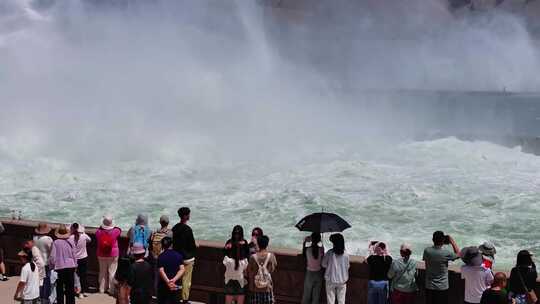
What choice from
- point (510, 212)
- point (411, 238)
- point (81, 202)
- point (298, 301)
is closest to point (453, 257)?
point (298, 301)

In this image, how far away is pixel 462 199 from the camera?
17.7m

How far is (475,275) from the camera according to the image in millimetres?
6066

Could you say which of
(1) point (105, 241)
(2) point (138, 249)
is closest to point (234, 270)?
(2) point (138, 249)

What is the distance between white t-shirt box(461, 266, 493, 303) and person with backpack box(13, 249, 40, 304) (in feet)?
13.7

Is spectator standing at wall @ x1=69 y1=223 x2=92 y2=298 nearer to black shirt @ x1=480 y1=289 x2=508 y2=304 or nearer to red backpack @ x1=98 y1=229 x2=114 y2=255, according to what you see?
red backpack @ x1=98 y1=229 x2=114 y2=255

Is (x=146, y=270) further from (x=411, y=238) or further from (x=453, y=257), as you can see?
(x=411, y=238)

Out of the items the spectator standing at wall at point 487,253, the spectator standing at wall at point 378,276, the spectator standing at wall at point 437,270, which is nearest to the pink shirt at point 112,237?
the spectator standing at wall at point 378,276

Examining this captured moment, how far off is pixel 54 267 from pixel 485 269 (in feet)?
14.3

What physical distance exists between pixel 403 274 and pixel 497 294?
128 centimetres

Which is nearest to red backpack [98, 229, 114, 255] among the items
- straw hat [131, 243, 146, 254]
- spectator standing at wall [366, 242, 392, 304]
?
straw hat [131, 243, 146, 254]

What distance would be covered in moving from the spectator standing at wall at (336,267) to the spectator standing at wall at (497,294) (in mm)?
1606

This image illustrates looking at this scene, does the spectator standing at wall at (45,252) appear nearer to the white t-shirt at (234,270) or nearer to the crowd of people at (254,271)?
the crowd of people at (254,271)

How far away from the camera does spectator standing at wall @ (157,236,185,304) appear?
635cm

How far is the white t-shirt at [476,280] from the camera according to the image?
6059 millimetres
